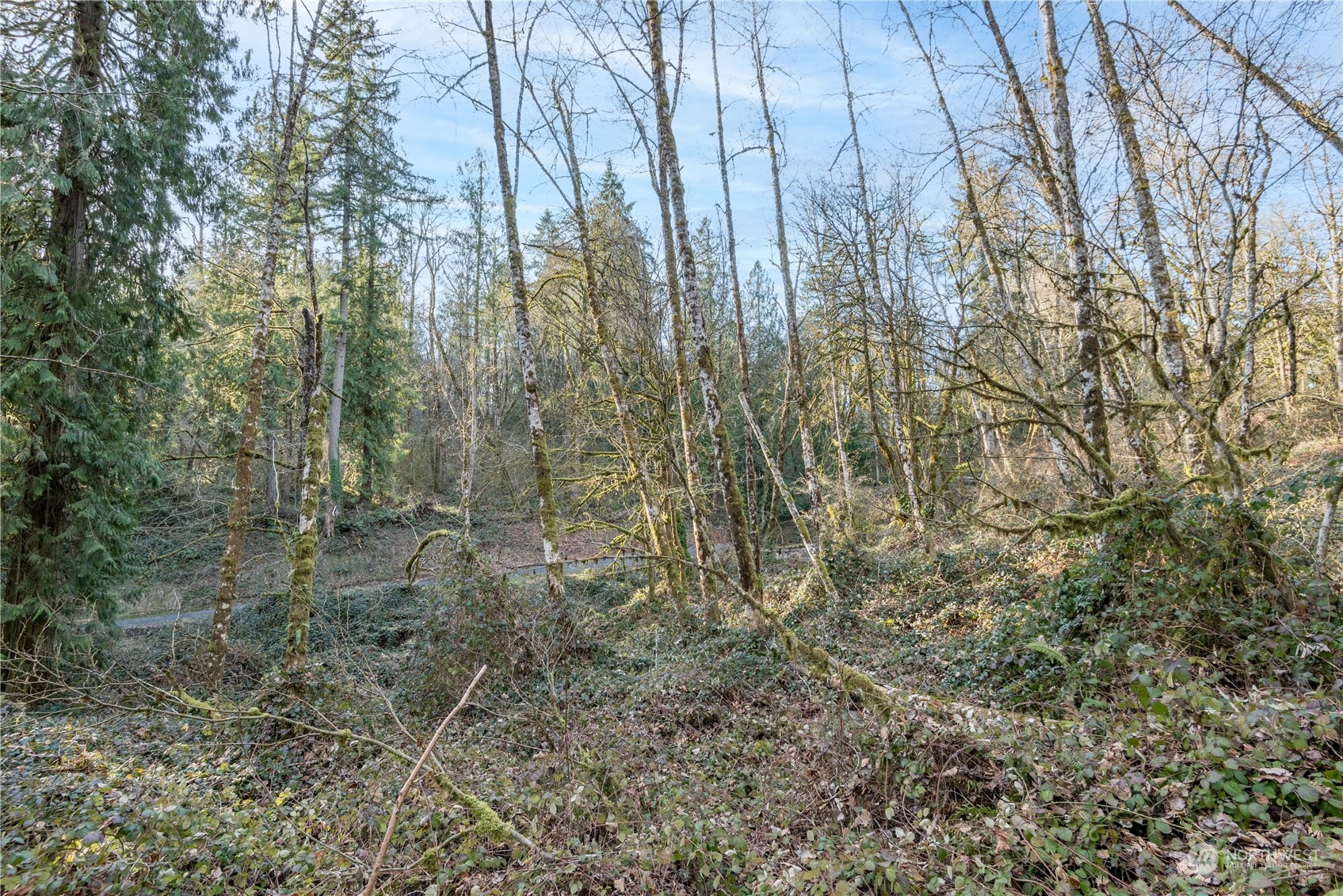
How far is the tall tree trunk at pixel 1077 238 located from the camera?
605cm

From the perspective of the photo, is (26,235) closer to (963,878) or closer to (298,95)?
(298,95)

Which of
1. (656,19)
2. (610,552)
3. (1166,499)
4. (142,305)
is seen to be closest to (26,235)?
(142,305)

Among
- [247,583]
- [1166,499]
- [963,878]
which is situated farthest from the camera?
[247,583]

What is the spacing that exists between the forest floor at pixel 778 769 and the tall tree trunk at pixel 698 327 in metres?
1.10

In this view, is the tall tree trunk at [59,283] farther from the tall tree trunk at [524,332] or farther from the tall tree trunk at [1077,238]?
the tall tree trunk at [1077,238]

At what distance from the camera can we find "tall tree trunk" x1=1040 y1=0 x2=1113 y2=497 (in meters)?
6.05

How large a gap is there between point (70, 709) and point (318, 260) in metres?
16.0

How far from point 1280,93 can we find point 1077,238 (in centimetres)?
171

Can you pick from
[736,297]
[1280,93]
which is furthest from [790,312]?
[1280,93]

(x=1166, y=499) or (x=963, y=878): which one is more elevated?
(x=1166, y=499)

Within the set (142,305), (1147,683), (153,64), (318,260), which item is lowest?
(1147,683)

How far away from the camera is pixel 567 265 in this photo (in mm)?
11938

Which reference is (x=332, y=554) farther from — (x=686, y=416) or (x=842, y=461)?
(x=842, y=461)

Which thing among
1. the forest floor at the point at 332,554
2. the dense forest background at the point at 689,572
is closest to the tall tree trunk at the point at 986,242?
the dense forest background at the point at 689,572
